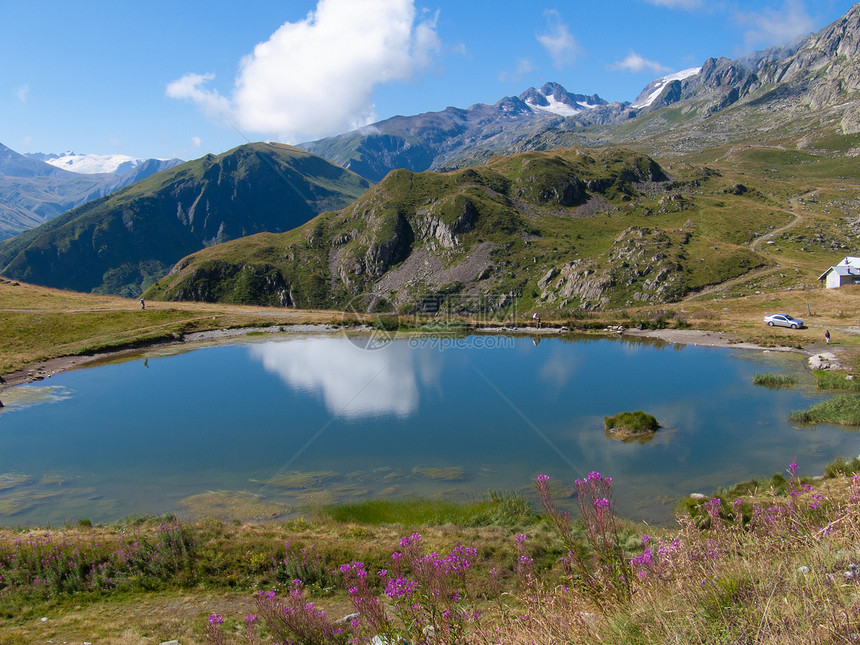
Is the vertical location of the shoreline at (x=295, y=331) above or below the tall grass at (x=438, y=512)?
above

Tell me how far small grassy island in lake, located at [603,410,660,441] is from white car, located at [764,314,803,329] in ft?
100

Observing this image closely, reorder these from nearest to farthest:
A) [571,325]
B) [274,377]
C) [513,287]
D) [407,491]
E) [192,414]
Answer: [407,491] → [192,414] → [274,377] → [571,325] → [513,287]

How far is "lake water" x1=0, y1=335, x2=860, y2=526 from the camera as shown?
20172 millimetres

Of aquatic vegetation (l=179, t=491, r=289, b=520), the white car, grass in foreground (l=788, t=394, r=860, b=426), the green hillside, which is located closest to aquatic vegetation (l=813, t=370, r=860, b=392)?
grass in foreground (l=788, t=394, r=860, b=426)

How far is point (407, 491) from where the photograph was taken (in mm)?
20359

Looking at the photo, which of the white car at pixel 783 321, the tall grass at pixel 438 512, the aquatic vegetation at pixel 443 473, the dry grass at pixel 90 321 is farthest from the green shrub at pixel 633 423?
the dry grass at pixel 90 321

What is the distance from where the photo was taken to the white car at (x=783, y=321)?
153ft

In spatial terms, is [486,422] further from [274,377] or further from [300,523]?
[274,377]

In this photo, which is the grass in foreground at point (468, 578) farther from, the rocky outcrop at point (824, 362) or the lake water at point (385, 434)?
the rocky outcrop at point (824, 362)

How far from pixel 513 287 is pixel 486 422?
325 feet

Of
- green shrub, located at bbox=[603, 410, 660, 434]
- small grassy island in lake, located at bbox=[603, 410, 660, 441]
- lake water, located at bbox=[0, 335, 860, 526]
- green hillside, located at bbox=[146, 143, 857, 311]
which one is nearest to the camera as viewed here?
lake water, located at bbox=[0, 335, 860, 526]

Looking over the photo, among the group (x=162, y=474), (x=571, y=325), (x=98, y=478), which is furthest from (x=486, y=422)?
(x=571, y=325)

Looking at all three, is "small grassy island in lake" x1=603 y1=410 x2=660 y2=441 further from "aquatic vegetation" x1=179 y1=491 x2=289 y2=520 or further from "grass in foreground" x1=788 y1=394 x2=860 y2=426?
"aquatic vegetation" x1=179 y1=491 x2=289 y2=520

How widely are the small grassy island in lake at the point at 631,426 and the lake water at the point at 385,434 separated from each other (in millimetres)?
621
